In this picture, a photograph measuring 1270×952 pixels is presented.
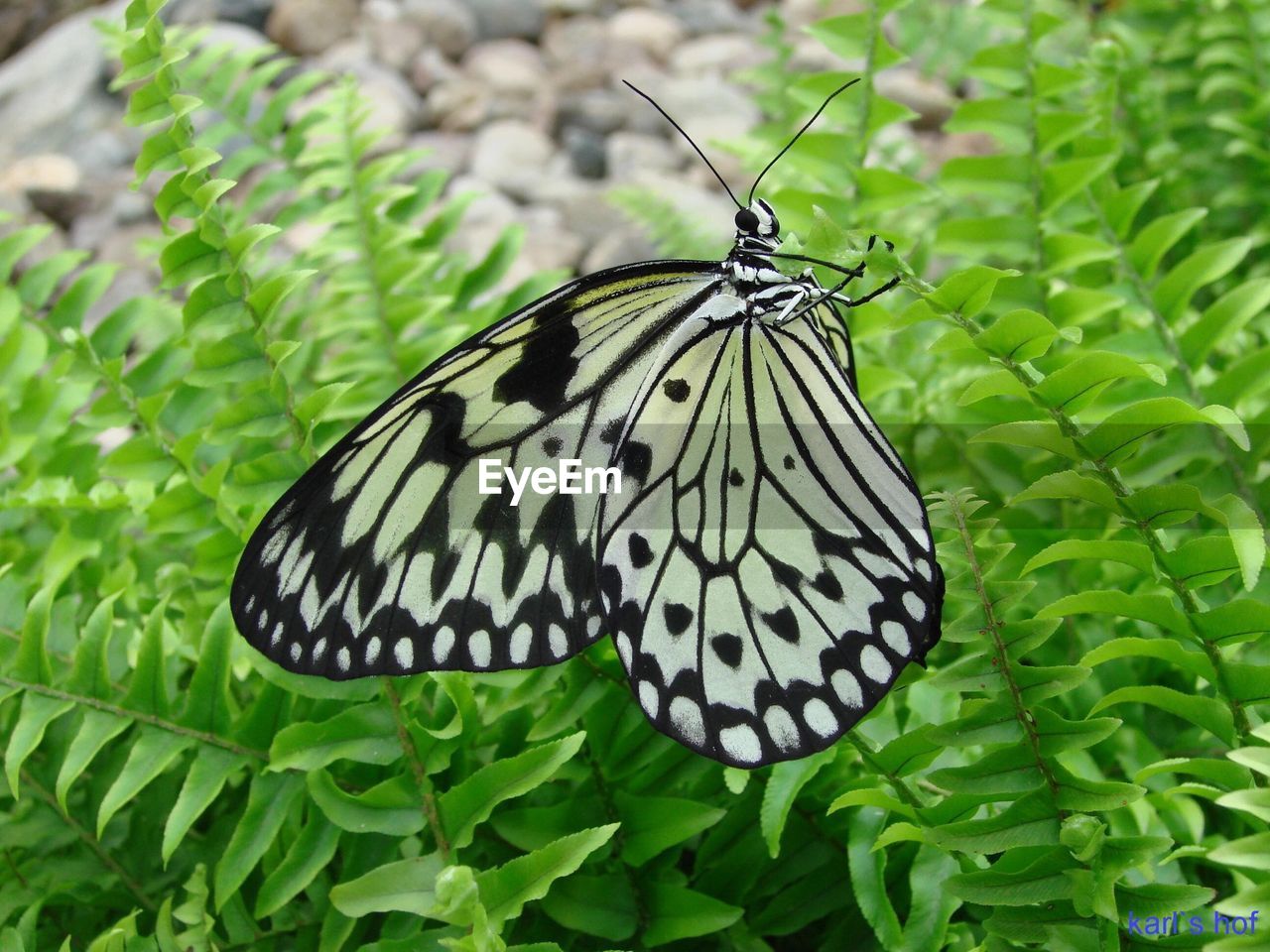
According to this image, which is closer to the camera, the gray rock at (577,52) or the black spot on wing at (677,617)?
the black spot on wing at (677,617)

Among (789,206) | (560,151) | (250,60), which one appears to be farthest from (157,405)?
(560,151)

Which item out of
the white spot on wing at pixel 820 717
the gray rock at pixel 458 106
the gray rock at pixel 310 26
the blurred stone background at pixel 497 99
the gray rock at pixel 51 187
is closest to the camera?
the white spot on wing at pixel 820 717

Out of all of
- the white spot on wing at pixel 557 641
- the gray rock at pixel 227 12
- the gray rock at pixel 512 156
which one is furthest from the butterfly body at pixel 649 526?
the gray rock at pixel 227 12

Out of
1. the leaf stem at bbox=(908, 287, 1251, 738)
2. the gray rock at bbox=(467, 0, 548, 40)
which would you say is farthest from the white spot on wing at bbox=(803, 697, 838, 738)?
the gray rock at bbox=(467, 0, 548, 40)

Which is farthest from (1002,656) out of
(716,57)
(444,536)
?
(716,57)

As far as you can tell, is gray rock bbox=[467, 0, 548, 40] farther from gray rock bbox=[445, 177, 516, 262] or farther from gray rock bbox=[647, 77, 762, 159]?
gray rock bbox=[445, 177, 516, 262]

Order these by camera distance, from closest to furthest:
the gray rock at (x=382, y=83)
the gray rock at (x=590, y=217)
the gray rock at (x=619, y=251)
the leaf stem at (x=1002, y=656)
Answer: the leaf stem at (x=1002, y=656)
the gray rock at (x=619, y=251)
the gray rock at (x=590, y=217)
the gray rock at (x=382, y=83)

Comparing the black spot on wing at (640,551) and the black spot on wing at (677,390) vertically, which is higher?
the black spot on wing at (677,390)

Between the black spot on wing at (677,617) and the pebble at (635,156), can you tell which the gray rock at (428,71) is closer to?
the pebble at (635,156)
